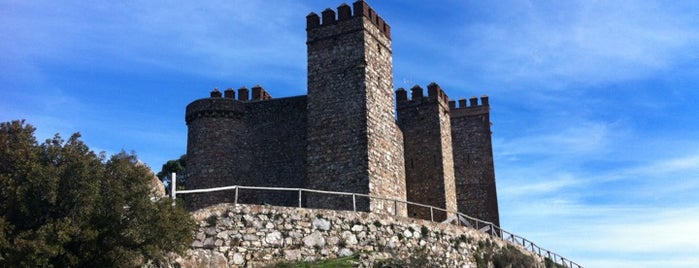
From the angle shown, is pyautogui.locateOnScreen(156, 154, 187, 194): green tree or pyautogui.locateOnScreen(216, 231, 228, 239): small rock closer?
pyautogui.locateOnScreen(216, 231, 228, 239): small rock

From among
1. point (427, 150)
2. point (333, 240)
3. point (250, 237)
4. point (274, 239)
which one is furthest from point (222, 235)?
point (427, 150)

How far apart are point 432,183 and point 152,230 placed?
19.7m

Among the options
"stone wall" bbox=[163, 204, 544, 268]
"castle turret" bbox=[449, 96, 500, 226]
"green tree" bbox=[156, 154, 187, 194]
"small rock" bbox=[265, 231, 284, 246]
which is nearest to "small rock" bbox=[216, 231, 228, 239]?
"stone wall" bbox=[163, 204, 544, 268]

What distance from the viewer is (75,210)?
49.1 feet

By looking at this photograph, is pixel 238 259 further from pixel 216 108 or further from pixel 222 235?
pixel 216 108

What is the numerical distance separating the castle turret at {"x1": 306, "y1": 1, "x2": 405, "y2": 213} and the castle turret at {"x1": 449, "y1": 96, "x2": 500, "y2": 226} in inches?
349

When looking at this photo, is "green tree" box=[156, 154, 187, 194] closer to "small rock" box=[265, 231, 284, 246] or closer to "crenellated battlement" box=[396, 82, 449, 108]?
"crenellated battlement" box=[396, 82, 449, 108]

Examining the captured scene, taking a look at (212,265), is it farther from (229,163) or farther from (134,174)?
(229,163)

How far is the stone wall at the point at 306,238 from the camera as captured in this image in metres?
18.7

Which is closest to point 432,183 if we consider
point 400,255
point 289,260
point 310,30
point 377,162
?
point 377,162

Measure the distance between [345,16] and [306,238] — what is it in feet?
38.0

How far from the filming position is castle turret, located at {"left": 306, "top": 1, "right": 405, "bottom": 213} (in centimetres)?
2623

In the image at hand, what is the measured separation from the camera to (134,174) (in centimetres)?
1598

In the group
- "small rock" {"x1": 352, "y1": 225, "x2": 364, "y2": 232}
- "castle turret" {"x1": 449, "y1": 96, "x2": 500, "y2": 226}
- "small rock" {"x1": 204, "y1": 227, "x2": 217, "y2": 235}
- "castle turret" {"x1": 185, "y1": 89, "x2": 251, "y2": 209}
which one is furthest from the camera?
"castle turret" {"x1": 449, "y1": 96, "x2": 500, "y2": 226}
